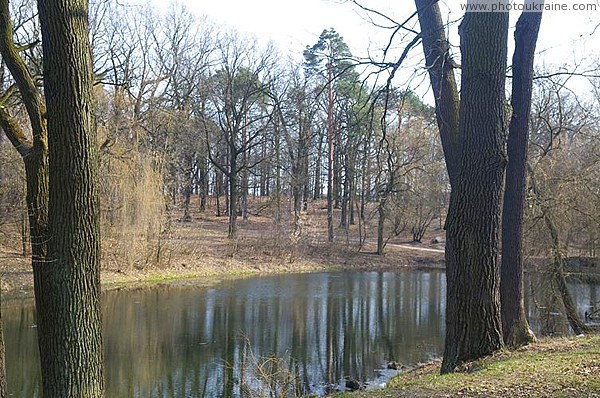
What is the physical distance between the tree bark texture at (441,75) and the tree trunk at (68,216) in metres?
3.45

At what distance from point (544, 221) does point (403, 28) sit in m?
6.88

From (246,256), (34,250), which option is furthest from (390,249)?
(34,250)

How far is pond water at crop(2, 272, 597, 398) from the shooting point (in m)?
9.16

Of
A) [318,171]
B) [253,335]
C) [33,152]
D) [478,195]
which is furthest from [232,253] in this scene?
[33,152]

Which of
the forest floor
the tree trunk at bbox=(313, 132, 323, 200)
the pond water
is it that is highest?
the tree trunk at bbox=(313, 132, 323, 200)

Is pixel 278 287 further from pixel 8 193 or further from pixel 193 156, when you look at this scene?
pixel 193 156

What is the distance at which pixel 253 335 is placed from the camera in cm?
1277

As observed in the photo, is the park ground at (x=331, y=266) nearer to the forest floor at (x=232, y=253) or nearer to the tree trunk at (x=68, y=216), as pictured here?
the forest floor at (x=232, y=253)

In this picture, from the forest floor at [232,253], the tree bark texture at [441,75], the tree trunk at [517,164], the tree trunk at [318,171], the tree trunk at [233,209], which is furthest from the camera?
the tree trunk at [318,171]

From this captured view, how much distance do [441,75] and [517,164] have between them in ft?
6.09

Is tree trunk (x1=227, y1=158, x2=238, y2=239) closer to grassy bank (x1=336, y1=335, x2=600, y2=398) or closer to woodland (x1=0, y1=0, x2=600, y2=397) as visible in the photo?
woodland (x1=0, y1=0, x2=600, y2=397)

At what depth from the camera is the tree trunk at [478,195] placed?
18.2 ft

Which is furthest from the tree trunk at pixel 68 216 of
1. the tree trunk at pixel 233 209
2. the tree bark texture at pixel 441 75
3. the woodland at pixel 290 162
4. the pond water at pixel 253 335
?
the tree trunk at pixel 233 209

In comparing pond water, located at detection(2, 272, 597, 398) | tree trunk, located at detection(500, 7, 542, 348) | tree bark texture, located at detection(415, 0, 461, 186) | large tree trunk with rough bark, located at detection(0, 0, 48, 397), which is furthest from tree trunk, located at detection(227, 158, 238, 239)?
large tree trunk with rough bark, located at detection(0, 0, 48, 397)
